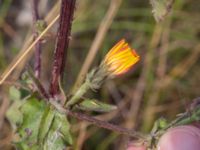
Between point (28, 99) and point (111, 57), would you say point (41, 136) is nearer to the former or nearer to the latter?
point (28, 99)

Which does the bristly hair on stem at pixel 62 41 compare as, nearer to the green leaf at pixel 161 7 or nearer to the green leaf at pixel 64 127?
the green leaf at pixel 64 127

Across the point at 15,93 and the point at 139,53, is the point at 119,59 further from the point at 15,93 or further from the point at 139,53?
the point at 139,53

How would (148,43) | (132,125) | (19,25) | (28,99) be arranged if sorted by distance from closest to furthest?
1. (28,99)
2. (132,125)
3. (148,43)
4. (19,25)

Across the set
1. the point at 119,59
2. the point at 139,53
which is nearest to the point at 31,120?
the point at 119,59

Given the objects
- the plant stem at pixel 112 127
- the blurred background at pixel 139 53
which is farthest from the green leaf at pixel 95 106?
the blurred background at pixel 139 53

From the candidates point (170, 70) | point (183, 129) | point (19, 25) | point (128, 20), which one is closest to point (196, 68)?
point (170, 70)

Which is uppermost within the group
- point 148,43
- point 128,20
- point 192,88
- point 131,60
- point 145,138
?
point 128,20

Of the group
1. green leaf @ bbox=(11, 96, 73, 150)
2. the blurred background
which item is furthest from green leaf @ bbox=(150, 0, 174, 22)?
A: the blurred background
